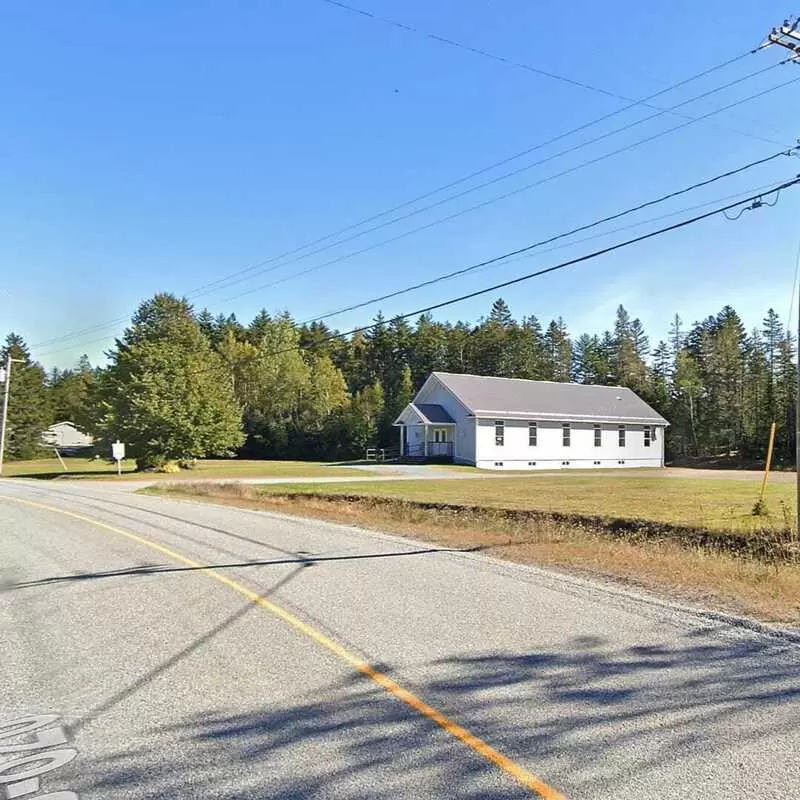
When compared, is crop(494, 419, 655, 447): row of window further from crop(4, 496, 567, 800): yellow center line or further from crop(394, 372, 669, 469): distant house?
crop(4, 496, 567, 800): yellow center line

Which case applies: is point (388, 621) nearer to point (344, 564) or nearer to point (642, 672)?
point (642, 672)

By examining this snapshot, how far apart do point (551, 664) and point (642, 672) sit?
671 millimetres

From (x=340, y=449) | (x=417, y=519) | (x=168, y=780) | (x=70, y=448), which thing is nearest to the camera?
(x=168, y=780)

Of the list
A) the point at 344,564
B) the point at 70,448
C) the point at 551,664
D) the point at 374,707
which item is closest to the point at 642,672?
the point at 551,664

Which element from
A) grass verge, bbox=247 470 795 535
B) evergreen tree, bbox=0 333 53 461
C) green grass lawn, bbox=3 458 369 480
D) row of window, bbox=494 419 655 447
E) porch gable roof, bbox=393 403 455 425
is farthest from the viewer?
evergreen tree, bbox=0 333 53 461

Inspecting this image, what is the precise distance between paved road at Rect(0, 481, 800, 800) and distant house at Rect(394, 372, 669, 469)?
37.8 metres

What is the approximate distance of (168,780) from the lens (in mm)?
3715

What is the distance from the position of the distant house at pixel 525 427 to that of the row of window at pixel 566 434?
0.22 feet

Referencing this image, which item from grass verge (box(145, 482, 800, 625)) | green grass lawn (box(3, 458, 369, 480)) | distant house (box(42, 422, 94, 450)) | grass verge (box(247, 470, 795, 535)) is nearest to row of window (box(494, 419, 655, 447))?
green grass lawn (box(3, 458, 369, 480))

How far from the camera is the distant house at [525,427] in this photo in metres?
47.2

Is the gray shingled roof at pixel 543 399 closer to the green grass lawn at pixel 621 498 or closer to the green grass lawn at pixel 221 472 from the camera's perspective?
the green grass lawn at pixel 221 472

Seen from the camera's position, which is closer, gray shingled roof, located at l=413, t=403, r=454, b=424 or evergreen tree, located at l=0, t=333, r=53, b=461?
gray shingled roof, located at l=413, t=403, r=454, b=424

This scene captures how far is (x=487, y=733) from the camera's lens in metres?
4.23

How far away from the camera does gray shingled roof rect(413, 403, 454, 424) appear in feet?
160
